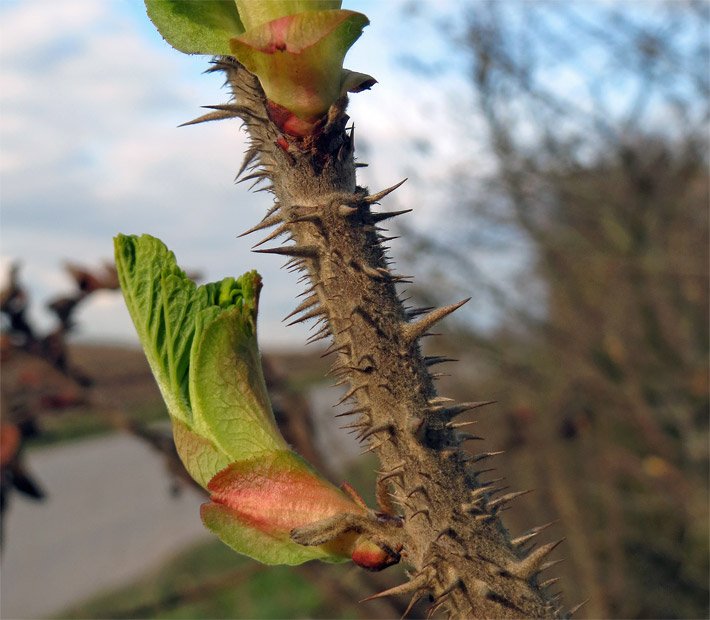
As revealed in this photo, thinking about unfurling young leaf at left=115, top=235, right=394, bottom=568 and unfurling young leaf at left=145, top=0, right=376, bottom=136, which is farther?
unfurling young leaf at left=115, top=235, right=394, bottom=568

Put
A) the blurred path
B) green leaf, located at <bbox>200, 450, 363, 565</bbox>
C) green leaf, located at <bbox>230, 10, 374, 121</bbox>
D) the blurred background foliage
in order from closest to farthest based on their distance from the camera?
1. green leaf, located at <bbox>230, 10, 374, 121</bbox>
2. green leaf, located at <bbox>200, 450, 363, 565</bbox>
3. the blurred background foliage
4. the blurred path

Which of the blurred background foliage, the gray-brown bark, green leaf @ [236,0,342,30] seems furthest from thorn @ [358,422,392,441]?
the blurred background foliage

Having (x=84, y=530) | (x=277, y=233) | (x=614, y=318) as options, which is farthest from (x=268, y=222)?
(x=84, y=530)

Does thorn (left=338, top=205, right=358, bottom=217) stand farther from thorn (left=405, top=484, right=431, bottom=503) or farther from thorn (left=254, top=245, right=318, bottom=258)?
thorn (left=405, top=484, right=431, bottom=503)

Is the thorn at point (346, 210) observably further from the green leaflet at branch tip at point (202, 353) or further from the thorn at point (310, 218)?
the green leaflet at branch tip at point (202, 353)

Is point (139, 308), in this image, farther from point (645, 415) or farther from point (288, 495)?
point (645, 415)

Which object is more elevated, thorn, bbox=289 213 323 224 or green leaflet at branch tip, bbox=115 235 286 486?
thorn, bbox=289 213 323 224

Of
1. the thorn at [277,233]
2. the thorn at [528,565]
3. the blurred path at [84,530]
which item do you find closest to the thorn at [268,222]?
the thorn at [277,233]
